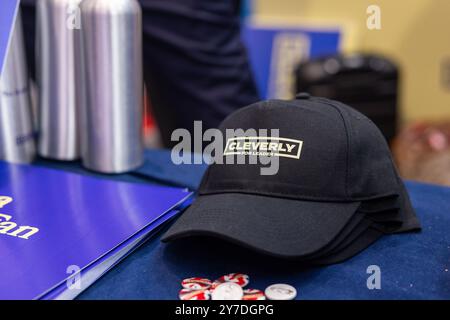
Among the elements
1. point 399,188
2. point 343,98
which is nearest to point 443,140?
point 343,98

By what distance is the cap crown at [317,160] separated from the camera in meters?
0.60

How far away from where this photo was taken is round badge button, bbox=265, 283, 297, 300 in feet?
1.63

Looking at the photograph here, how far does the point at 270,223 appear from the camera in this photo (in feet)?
1.84

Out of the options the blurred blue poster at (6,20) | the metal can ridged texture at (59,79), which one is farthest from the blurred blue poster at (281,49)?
the blurred blue poster at (6,20)

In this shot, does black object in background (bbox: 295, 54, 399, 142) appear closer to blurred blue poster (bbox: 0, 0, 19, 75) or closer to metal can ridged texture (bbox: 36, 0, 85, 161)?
metal can ridged texture (bbox: 36, 0, 85, 161)

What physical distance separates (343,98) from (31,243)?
171cm

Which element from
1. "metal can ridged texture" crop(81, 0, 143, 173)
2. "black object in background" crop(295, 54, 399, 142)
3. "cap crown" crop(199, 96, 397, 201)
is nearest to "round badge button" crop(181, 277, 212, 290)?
"cap crown" crop(199, 96, 397, 201)

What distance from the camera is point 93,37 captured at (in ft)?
2.52

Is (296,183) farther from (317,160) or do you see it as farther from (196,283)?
(196,283)

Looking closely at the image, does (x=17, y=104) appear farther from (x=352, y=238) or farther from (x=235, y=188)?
(x=352, y=238)

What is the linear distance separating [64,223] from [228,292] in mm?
236

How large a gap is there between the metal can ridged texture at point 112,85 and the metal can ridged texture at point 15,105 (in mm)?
106

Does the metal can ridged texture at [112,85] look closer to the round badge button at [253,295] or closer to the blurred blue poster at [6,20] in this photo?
the blurred blue poster at [6,20]

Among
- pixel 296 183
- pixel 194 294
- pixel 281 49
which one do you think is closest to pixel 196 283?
pixel 194 294
